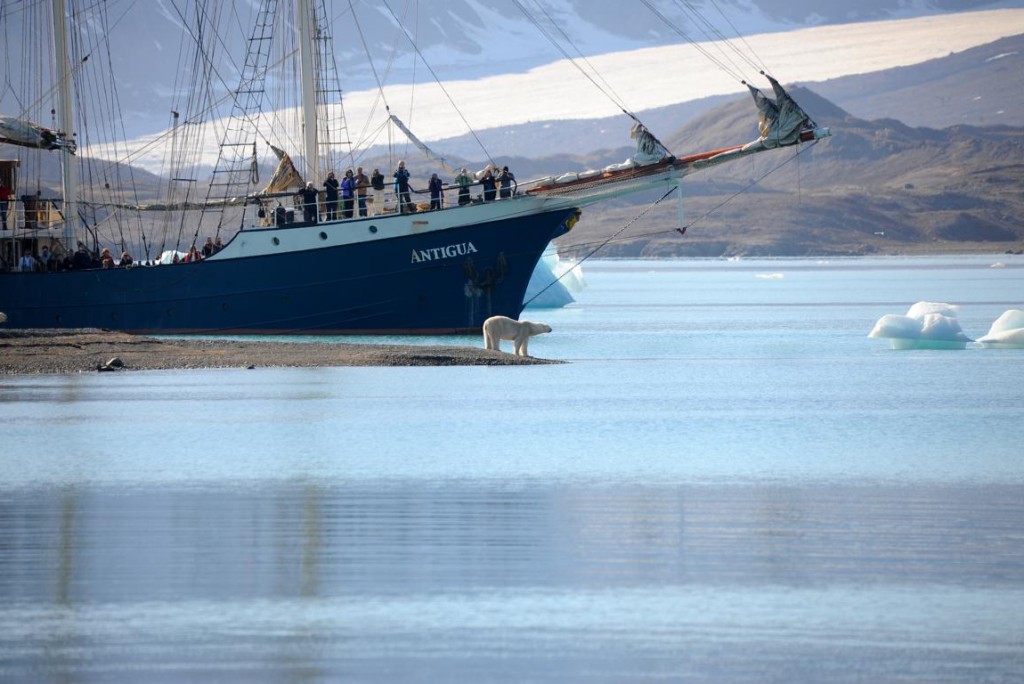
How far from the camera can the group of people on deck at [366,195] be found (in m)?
46.1

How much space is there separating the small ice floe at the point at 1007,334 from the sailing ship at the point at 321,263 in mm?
7096

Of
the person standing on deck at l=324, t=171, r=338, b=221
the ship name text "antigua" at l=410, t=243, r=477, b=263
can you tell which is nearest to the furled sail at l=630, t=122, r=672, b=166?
the ship name text "antigua" at l=410, t=243, r=477, b=263

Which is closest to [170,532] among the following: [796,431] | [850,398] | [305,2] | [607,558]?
[607,558]

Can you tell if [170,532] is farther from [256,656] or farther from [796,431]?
[796,431]

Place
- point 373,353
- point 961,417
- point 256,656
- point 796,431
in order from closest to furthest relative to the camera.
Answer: point 256,656 < point 796,431 < point 961,417 < point 373,353

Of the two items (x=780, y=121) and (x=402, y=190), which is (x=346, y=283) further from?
(x=780, y=121)

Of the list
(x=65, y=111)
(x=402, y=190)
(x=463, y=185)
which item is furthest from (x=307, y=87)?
(x=65, y=111)

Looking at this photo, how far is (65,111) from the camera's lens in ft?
162

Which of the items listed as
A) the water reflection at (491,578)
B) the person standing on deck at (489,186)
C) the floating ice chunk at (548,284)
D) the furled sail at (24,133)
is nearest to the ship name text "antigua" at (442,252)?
the person standing on deck at (489,186)

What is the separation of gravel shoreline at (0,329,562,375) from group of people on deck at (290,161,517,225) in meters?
5.62

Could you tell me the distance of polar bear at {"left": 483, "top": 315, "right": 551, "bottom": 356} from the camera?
37.8 meters

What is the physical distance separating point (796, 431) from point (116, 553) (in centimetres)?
1260

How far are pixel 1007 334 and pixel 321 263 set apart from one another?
18.2 meters

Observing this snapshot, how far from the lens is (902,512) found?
16.8 metres
